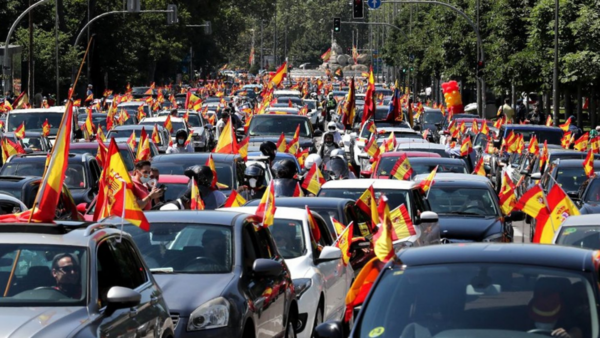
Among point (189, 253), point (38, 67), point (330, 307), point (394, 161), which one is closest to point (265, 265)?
point (189, 253)

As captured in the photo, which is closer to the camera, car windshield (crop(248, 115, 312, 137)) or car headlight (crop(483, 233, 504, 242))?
car headlight (crop(483, 233, 504, 242))

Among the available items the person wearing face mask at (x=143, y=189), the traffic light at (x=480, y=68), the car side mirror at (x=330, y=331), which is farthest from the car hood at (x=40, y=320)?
the traffic light at (x=480, y=68)

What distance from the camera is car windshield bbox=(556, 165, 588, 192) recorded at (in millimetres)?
21859

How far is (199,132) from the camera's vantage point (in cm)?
4209

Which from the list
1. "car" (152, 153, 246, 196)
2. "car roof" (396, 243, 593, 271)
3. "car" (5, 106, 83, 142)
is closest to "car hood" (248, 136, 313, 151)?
"car" (5, 106, 83, 142)

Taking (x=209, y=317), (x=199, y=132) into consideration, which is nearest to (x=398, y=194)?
(x=209, y=317)

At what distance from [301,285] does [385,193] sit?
5378 mm

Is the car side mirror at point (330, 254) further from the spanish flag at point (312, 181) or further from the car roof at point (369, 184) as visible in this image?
the spanish flag at point (312, 181)

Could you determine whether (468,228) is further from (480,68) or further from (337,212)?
(480,68)

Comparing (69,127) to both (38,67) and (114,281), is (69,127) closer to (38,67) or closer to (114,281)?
(114,281)

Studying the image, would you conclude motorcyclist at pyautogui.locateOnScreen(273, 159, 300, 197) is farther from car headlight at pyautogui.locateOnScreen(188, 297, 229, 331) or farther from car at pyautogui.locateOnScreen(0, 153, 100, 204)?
car headlight at pyautogui.locateOnScreen(188, 297, 229, 331)

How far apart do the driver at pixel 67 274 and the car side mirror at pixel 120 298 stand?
0.18 meters

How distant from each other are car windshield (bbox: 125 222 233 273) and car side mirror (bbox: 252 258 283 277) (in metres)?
0.25

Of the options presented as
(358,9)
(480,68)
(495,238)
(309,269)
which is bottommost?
(495,238)
